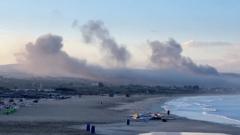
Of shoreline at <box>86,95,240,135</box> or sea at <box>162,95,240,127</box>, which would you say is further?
sea at <box>162,95,240,127</box>

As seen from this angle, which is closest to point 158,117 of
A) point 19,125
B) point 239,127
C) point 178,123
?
point 178,123

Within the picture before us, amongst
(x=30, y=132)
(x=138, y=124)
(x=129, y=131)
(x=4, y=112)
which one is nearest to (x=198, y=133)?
(x=129, y=131)

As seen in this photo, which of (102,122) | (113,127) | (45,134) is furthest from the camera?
(102,122)

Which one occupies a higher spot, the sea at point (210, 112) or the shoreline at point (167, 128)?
the sea at point (210, 112)

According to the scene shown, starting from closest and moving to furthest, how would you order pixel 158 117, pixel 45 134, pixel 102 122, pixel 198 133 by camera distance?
pixel 45 134 → pixel 198 133 → pixel 102 122 → pixel 158 117

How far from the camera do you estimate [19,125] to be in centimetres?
4734

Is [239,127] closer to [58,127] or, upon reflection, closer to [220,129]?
[220,129]

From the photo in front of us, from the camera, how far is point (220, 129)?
5172 centimetres

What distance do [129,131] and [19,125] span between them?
8.43 metres

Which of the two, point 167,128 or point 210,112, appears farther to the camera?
point 210,112

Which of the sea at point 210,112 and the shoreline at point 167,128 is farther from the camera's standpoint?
the sea at point 210,112

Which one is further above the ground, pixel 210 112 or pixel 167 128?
pixel 210 112

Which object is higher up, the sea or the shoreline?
the sea

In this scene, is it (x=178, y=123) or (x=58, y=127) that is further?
(x=178, y=123)
